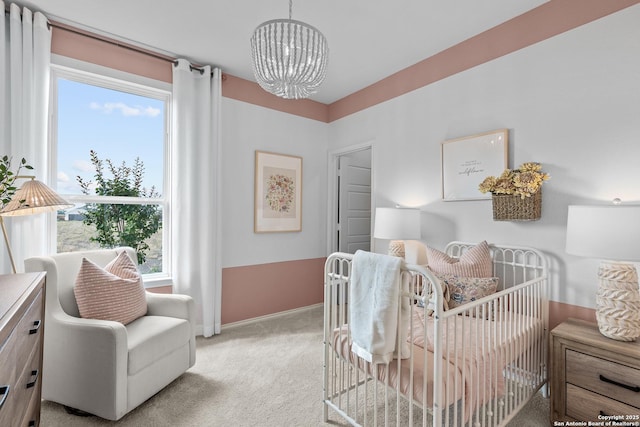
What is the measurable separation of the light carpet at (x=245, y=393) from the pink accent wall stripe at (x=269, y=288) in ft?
1.36

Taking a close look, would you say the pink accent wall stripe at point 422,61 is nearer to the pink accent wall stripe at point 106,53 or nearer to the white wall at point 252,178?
the pink accent wall stripe at point 106,53

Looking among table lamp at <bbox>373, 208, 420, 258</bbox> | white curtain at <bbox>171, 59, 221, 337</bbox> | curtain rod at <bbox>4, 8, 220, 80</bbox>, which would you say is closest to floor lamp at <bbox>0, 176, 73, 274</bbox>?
white curtain at <bbox>171, 59, 221, 337</bbox>

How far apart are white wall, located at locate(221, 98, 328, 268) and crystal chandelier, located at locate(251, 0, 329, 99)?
5.48 feet

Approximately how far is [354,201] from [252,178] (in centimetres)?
149

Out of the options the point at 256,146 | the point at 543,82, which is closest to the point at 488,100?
the point at 543,82

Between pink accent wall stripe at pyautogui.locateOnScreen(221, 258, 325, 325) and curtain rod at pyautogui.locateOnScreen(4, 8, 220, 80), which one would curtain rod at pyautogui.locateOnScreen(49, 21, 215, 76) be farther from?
pink accent wall stripe at pyautogui.locateOnScreen(221, 258, 325, 325)

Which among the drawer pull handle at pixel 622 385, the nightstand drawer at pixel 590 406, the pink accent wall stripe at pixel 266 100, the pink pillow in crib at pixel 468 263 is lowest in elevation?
the nightstand drawer at pixel 590 406

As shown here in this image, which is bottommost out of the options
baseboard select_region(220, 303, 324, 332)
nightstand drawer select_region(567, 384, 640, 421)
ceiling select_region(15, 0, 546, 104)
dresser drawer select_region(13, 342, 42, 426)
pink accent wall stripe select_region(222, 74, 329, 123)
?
baseboard select_region(220, 303, 324, 332)

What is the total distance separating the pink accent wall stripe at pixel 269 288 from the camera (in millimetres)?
3291

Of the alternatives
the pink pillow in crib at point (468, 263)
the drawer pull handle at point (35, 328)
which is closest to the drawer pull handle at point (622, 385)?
the pink pillow in crib at point (468, 263)

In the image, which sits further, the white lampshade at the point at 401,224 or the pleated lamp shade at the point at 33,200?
Result: the white lampshade at the point at 401,224

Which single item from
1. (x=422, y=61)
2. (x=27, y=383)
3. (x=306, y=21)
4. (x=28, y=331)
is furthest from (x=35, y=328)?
(x=422, y=61)

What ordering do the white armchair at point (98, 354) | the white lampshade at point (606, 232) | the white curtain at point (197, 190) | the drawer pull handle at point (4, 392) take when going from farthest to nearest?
the white curtain at point (197, 190) < the white armchair at point (98, 354) < the white lampshade at point (606, 232) < the drawer pull handle at point (4, 392)

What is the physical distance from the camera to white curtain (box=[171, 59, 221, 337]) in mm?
2932
